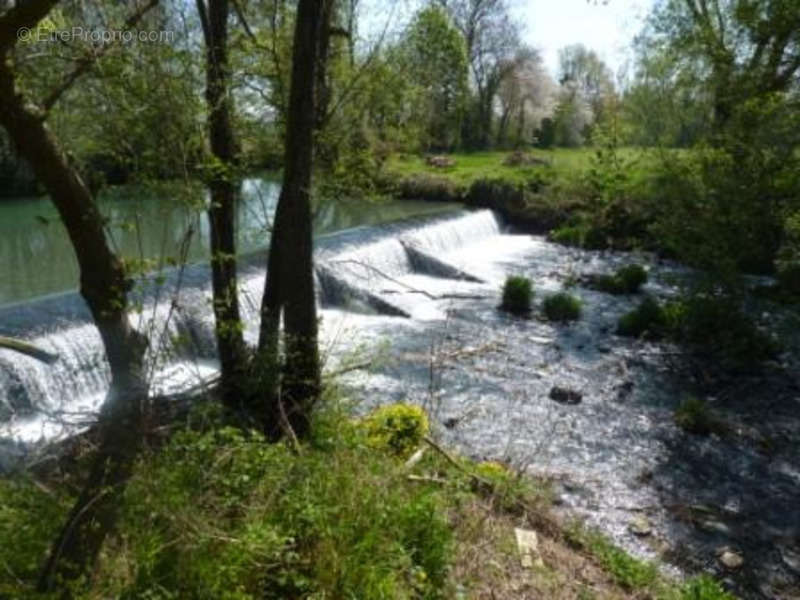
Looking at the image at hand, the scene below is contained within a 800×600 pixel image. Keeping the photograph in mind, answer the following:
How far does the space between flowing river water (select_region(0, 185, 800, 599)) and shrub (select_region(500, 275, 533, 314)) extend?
0.25 m

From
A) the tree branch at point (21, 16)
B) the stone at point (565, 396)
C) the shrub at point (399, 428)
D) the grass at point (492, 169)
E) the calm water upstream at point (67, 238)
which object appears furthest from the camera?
the grass at point (492, 169)

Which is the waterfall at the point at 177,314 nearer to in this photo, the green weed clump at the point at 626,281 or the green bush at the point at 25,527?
the green bush at the point at 25,527

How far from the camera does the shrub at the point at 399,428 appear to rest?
5.34m

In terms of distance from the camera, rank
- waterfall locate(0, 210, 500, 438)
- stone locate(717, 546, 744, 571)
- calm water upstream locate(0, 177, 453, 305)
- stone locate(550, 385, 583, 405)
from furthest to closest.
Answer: calm water upstream locate(0, 177, 453, 305) → stone locate(550, 385, 583, 405) → waterfall locate(0, 210, 500, 438) → stone locate(717, 546, 744, 571)

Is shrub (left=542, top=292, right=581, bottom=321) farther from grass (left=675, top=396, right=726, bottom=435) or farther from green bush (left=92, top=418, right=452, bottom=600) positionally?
green bush (left=92, top=418, right=452, bottom=600)

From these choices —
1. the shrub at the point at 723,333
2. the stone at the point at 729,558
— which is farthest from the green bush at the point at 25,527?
the shrub at the point at 723,333

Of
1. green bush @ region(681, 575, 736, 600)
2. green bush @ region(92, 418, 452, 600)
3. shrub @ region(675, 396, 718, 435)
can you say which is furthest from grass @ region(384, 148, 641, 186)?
green bush @ region(92, 418, 452, 600)

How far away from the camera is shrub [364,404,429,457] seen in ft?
17.5

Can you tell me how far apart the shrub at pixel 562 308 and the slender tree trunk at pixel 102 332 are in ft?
31.1

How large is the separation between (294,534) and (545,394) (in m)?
6.11

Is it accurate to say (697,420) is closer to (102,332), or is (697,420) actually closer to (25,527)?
(102,332)

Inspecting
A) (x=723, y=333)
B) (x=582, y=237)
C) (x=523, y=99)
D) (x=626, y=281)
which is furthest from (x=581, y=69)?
(x=723, y=333)

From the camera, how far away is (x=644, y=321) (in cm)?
1157

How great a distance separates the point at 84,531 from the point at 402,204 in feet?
76.2
